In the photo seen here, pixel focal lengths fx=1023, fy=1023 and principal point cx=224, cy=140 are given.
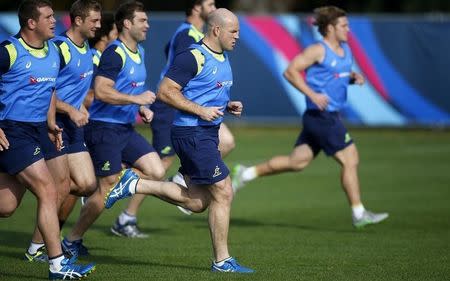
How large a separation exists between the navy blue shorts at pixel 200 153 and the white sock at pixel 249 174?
4303 millimetres

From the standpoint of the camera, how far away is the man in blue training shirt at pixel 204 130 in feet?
30.9

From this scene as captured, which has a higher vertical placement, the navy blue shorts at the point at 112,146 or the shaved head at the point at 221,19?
the shaved head at the point at 221,19

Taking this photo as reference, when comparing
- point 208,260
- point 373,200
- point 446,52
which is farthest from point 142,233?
point 446,52

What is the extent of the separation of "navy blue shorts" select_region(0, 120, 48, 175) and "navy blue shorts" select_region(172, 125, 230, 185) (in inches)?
51.5

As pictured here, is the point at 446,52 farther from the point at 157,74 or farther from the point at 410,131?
the point at 157,74

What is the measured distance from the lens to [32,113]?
368 inches

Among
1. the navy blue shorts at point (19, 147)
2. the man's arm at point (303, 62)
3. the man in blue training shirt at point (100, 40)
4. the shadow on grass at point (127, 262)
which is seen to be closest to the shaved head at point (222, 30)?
the navy blue shorts at point (19, 147)

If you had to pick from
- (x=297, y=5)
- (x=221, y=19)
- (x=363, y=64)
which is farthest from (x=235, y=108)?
(x=297, y=5)

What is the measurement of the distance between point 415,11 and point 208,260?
70.7 feet

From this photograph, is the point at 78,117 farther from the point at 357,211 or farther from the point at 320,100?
the point at 357,211

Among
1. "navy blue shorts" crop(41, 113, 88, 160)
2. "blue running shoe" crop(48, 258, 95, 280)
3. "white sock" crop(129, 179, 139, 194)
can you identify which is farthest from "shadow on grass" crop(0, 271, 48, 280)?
"navy blue shorts" crop(41, 113, 88, 160)

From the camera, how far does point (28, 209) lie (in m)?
14.7

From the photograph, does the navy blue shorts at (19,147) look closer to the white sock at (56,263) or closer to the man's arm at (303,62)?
the white sock at (56,263)

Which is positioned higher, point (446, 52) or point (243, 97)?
point (446, 52)
